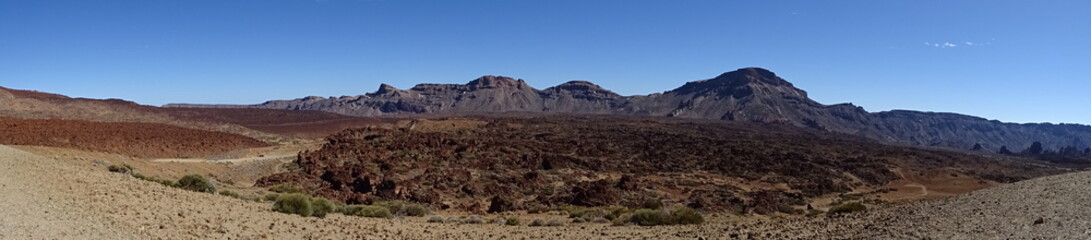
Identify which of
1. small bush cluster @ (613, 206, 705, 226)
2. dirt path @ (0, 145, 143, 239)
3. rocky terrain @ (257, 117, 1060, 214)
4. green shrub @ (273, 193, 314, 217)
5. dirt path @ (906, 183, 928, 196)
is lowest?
dirt path @ (906, 183, 928, 196)

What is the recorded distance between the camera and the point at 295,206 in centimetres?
1736

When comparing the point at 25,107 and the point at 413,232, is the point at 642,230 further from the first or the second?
the point at 25,107

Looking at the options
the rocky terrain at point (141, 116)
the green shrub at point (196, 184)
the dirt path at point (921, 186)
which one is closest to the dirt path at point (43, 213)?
the green shrub at point (196, 184)

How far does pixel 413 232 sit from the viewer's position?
50.0ft

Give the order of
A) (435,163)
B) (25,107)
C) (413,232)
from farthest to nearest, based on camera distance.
→ (25,107), (435,163), (413,232)

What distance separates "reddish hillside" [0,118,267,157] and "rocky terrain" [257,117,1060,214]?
906 cm

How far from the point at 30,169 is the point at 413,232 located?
11.1 m

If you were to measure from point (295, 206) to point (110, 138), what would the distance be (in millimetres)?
34032

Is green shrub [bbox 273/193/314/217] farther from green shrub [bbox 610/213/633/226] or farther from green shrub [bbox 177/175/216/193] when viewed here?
green shrub [bbox 610/213/633/226]

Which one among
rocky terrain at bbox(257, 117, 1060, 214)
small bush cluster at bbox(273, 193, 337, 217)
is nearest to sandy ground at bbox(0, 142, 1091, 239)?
small bush cluster at bbox(273, 193, 337, 217)

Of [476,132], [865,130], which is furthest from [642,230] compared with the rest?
[865,130]

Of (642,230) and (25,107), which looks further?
(25,107)

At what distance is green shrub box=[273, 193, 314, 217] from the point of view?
1702 centimetres

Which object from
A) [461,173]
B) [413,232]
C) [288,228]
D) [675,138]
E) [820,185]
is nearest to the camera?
[288,228]
